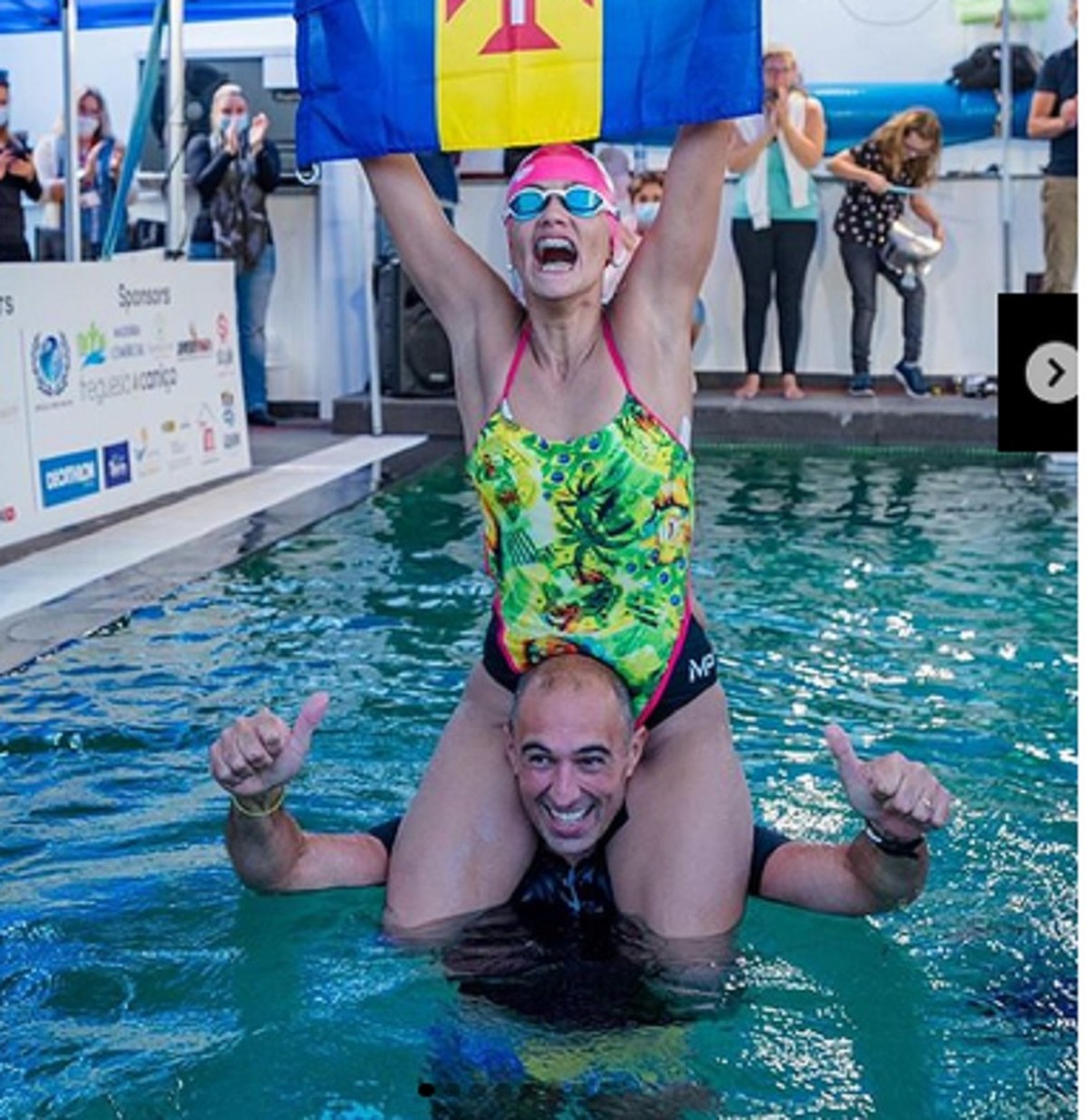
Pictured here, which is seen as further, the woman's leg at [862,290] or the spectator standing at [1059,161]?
the woman's leg at [862,290]

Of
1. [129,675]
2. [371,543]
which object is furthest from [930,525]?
[129,675]

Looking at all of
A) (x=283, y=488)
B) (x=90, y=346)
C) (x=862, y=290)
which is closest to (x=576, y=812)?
(x=90, y=346)

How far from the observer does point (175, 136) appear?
1191 cm

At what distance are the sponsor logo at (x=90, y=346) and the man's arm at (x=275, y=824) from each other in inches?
250

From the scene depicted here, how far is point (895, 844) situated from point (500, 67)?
209cm

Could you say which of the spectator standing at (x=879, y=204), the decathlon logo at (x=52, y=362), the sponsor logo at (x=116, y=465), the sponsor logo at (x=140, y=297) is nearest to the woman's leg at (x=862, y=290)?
the spectator standing at (x=879, y=204)

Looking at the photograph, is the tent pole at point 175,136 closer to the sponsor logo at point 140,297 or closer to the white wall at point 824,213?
the sponsor logo at point 140,297

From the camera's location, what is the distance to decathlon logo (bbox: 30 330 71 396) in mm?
9562

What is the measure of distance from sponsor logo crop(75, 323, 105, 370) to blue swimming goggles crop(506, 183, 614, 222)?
6.43 metres

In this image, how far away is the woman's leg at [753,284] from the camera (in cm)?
1410

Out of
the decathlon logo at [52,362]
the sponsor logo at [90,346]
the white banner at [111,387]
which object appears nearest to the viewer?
the white banner at [111,387]

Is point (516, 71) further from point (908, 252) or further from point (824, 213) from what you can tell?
point (824, 213)

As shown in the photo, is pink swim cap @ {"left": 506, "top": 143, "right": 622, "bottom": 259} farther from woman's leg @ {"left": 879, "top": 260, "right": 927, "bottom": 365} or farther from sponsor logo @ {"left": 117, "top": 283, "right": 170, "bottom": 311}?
woman's leg @ {"left": 879, "top": 260, "right": 927, "bottom": 365}

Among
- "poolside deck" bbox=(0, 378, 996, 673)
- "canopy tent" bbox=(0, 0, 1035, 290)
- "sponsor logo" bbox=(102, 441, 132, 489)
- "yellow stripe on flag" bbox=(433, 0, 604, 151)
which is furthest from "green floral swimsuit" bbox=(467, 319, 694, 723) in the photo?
"canopy tent" bbox=(0, 0, 1035, 290)
